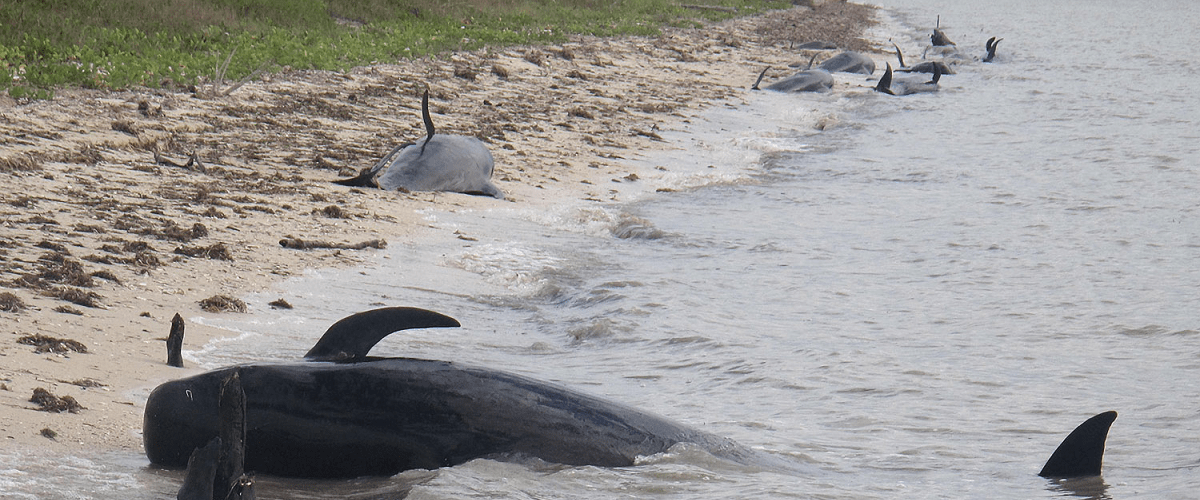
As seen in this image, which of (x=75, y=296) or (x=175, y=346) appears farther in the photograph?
(x=75, y=296)

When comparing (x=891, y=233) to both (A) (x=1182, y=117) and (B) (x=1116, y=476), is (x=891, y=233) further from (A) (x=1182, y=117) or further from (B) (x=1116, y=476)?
(A) (x=1182, y=117)

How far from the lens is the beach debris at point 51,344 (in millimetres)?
4301

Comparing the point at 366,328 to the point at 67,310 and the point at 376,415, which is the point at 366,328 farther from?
the point at 67,310

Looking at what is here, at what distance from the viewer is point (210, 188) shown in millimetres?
7664

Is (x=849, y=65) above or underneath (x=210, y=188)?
underneath

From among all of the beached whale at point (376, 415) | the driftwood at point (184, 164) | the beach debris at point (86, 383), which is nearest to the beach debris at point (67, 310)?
the beach debris at point (86, 383)

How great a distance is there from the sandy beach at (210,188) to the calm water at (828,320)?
33cm

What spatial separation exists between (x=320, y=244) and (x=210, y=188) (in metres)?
1.24

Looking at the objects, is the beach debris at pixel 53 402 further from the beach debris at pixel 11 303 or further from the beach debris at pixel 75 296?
the beach debris at pixel 75 296

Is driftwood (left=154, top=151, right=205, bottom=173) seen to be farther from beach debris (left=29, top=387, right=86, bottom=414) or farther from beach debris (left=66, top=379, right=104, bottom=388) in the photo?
beach debris (left=29, top=387, right=86, bottom=414)

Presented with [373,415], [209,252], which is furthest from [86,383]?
[209,252]

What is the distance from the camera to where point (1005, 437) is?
4523 mm

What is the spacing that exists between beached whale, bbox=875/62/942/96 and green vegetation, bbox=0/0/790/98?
216 inches

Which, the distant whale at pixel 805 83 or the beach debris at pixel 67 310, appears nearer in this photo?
the beach debris at pixel 67 310
